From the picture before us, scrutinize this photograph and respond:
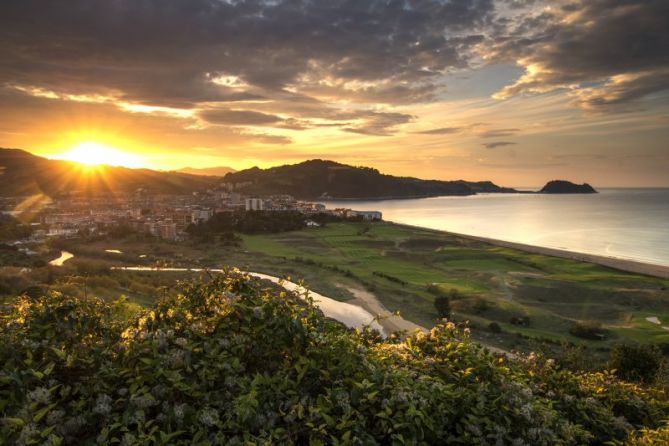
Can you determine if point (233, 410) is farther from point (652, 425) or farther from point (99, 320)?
point (652, 425)

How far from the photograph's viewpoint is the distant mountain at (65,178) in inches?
3917

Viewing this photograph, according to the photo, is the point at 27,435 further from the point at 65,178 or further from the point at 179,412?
the point at 65,178

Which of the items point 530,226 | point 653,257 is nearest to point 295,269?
point 653,257

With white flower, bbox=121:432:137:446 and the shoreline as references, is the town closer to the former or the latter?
the shoreline

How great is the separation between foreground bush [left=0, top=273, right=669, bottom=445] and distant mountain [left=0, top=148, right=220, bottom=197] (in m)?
109

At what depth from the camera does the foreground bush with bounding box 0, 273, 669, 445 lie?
3.04 meters

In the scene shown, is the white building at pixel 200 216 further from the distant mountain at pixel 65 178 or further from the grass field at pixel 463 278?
the distant mountain at pixel 65 178

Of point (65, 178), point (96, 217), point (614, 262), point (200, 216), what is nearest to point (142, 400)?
point (614, 262)

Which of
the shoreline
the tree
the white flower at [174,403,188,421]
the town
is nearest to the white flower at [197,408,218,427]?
the white flower at [174,403,188,421]

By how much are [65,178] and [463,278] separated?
10879 cm

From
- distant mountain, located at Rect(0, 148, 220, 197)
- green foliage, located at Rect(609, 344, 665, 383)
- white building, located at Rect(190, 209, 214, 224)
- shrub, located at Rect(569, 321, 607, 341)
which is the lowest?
shrub, located at Rect(569, 321, 607, 341)

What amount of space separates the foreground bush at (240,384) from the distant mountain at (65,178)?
359 feet

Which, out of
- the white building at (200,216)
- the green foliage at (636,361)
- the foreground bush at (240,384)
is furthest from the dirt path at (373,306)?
the white building at (200,216)

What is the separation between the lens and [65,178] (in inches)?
4513
